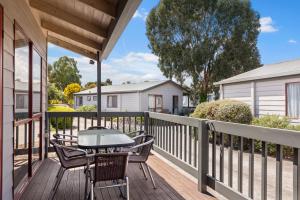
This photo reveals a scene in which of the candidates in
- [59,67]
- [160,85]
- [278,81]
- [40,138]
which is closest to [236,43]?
[160,85]

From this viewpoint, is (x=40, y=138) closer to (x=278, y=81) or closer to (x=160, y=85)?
(x=278, y=81)

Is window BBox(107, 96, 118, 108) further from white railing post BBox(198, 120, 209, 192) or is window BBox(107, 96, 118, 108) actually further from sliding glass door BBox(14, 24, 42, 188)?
white railing post BBox(198, 120, 209, 192)

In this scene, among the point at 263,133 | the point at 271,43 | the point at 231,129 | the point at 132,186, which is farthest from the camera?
the point at 271,43

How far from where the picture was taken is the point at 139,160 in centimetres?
361

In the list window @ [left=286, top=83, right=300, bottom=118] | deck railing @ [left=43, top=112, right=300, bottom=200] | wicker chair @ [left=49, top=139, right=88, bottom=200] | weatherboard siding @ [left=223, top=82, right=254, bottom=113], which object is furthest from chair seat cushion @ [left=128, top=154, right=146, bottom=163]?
weatherboard siding @ [left=223, top=82, right=254, bottom=113]

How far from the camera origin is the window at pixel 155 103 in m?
20.7

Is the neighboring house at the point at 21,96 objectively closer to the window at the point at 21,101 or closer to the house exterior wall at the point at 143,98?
the window at the point at 21,101

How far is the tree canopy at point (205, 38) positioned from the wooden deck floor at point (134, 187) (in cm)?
1759

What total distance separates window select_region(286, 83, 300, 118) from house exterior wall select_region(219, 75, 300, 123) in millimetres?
144

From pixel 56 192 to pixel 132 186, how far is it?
3.24ft

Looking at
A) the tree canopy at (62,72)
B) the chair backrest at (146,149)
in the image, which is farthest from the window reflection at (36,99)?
the tree canopy at (62,72)

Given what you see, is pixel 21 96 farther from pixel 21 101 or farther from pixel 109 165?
pixel 109 165

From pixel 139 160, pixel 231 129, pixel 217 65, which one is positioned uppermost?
pixel 217 65

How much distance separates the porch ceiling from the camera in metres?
3.40
